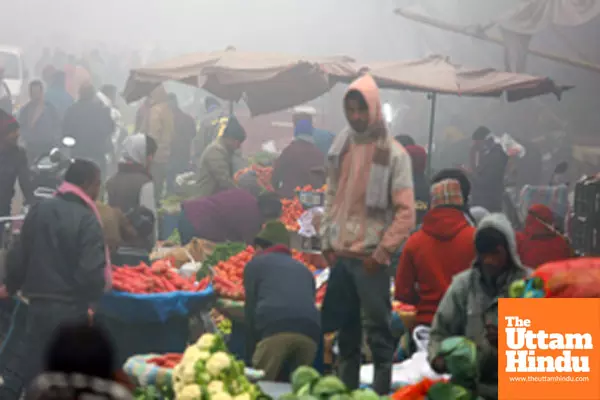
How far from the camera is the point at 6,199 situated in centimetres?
904

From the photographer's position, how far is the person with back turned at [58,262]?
5.38m

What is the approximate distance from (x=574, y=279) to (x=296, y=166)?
6823 millimetres

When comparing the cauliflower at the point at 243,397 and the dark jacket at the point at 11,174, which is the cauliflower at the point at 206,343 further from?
the dark jacket at the point at 11,174

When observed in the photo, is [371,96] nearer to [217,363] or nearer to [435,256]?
[435,256]

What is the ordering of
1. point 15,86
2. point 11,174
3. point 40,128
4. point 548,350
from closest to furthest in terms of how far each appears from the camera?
point 548,350, point 11,174, point 40,128, point 15,86

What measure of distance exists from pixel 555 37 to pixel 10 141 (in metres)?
10.2

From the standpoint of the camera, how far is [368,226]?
5402 millimetres

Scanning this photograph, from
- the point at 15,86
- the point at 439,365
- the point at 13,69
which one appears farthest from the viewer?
the point at 13,69

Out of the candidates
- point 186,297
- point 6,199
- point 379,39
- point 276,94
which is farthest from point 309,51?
point 186,297

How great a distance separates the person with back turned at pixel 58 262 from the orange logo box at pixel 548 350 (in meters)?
2.27

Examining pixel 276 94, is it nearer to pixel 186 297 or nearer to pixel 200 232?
pixel 200 232

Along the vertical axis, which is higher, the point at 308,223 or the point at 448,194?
the point at 448,194

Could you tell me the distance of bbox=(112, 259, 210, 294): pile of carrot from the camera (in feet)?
20.2

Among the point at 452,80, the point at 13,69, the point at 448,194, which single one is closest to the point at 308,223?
the point at 448,194
